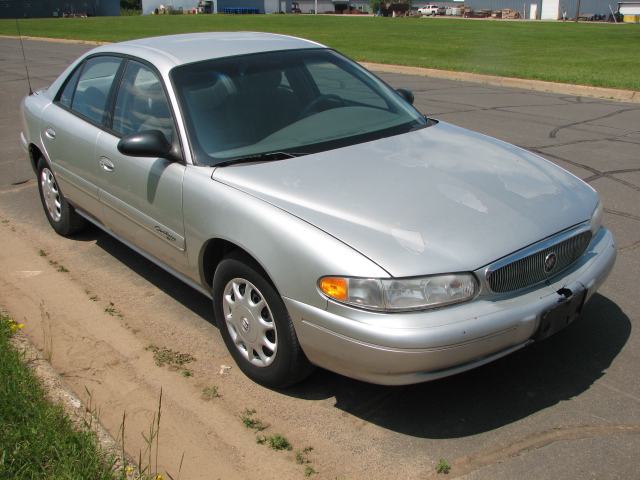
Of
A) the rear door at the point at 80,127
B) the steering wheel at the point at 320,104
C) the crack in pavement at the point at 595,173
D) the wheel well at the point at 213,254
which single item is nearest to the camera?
the wheel well at the point at 213,254

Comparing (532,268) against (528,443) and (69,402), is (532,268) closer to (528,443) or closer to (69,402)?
(528,443)

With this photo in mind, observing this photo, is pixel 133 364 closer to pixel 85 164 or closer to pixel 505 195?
pixel 85 164

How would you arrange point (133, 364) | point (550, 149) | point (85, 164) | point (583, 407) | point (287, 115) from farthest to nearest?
point (550, 149)
point (85, 164)
point (287, 115)
point (133, 364)
point (583, 407)

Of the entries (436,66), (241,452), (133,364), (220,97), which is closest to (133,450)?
(241,452)

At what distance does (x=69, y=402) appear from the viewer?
329 cm

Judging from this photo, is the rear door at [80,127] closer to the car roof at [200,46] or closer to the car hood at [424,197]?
the car roof at [200,46]

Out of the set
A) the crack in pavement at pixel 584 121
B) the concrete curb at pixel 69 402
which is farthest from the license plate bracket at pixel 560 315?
the crack in pavement at pixel 584 121

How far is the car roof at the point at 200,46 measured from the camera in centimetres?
423

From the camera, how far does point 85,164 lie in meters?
4.77

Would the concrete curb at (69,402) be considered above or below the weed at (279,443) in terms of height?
above

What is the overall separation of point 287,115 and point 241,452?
79.0 inches

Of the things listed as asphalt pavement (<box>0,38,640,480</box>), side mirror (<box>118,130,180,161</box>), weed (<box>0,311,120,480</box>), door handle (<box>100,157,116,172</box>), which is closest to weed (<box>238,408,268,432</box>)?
asphalt pavement (<box>0,38,640,480</box>)

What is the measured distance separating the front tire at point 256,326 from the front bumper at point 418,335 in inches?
5.1

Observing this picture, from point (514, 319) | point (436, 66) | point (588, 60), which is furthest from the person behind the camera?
point (588, 60)
